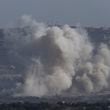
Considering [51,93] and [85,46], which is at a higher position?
[85,46]

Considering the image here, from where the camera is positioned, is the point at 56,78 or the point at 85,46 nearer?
the point at 56,78

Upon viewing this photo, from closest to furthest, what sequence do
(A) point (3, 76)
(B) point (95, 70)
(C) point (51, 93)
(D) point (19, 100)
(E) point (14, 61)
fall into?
1. (D) point (19, 100)
2. (C) point (51, 93)
3. (B) point (95, 70)
4. (A) point (3, 76)
5. (E) point (14, 61)

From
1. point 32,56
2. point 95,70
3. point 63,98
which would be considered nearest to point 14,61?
point 32,56

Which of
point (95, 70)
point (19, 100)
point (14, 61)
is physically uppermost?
point (14, 61)

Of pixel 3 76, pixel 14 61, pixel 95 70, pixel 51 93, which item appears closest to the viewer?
pixel 51 93

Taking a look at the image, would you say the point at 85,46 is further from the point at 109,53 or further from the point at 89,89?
the point at 89,89

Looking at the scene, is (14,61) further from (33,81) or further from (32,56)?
(33,81)

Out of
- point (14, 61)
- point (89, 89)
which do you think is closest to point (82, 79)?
point (89, 89)
